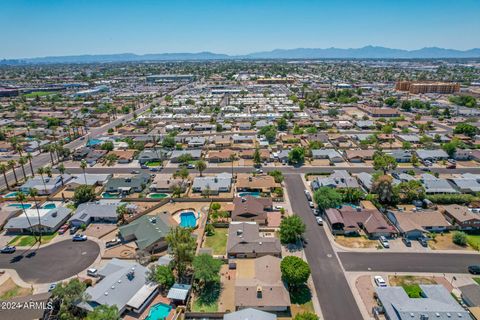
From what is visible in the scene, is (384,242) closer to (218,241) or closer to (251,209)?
(251,209)

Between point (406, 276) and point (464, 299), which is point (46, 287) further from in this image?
point (464, 299)

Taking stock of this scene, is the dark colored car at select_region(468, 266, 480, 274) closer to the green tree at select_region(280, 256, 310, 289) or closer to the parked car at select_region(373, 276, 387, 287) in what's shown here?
the parked car at select_region(373, 276, 387, 287)

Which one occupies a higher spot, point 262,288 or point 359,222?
point 262,288

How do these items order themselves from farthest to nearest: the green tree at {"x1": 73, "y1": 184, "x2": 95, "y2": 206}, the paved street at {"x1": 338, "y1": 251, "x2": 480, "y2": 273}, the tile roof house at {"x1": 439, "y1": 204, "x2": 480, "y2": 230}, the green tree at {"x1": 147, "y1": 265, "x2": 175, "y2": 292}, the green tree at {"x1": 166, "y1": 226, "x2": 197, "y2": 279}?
the green tree at {"x1": 73, "y1": 184, "x2": 95, "y2": 206}
the tile roof house at {"x1": 439, "y1": 204, "x2": 480, "y2": 230}
the paved street at {"x1": 338, "y1": 251, "x2": 480, "y2": 273}
the green tree at {"x1": 166, "y1": 226, "x2": 197, "y2": 279}
the green tree at {"x1": 147, "y1": 265, "x2": 175, "y2": 292}

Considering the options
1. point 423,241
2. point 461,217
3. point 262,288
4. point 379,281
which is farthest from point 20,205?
point 461,217

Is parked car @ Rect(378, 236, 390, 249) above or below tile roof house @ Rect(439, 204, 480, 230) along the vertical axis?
below

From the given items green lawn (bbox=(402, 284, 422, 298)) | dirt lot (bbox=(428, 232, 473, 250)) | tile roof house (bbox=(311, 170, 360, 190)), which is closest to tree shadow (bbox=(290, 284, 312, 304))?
green lawn (bbox=(402, 284, 422, 298))

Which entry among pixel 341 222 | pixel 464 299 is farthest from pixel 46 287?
pixel 464 299
